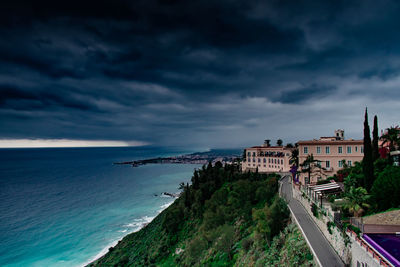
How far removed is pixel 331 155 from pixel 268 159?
2072cm

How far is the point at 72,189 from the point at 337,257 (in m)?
120

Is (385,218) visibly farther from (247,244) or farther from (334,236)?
(247,244)

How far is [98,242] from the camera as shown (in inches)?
2361

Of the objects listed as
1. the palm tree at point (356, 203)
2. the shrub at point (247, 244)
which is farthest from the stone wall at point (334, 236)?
the shrub at point (247, 244)

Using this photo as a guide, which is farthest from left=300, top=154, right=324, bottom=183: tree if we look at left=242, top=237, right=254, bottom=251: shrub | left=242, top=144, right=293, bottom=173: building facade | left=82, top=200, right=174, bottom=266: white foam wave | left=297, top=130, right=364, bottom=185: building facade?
left=82, top=200, right=174, bottom=266: white foam wave

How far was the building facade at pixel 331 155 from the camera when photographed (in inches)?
1631

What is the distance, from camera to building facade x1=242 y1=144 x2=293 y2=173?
193 feet

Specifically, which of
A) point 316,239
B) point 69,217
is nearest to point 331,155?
point 316,239

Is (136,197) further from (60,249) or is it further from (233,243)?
(233,243)

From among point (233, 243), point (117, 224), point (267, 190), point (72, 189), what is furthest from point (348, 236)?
point (72, 189)

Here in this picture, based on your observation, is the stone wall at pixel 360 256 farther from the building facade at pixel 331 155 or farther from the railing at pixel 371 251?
the building facade at pixel 331 155

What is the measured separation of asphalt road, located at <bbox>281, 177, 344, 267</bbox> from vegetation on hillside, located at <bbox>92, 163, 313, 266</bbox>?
78cm

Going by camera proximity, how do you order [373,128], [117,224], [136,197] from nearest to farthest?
[373,128]
[117,224]
[136,197]

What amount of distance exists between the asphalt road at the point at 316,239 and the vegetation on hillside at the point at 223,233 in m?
0.78
